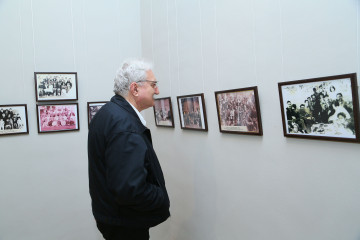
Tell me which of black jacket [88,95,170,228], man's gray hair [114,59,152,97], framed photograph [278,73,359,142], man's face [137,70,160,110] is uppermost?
man's gray hair [114,59,152,97]

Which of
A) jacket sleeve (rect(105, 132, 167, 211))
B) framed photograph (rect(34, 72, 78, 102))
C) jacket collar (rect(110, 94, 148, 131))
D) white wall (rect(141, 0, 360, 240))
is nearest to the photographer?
white wall (rect(141, 0, 360, 240))

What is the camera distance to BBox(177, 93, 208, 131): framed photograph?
8.63 feet

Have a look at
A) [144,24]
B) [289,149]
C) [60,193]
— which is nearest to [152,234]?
[60,193]

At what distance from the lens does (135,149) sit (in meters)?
1.73

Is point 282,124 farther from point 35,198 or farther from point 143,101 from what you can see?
point 35,198

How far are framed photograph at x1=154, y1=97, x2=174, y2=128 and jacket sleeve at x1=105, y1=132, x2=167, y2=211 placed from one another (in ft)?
4.76

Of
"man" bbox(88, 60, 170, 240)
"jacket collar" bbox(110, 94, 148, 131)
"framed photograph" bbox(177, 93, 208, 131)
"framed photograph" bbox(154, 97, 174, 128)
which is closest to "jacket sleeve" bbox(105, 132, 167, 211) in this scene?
"man" bbox(88, 60, 170, 240)


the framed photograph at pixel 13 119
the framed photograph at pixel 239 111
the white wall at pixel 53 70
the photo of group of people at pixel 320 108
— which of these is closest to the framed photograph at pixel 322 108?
the photo of group of people at pixel 320 108

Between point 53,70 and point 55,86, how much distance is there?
0.68 ft

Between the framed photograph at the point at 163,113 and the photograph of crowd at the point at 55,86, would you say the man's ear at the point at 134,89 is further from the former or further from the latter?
the photograph of crowd at the point at 55,86

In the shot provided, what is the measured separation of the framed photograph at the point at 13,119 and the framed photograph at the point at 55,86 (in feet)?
0.77

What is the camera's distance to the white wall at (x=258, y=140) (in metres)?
1.54

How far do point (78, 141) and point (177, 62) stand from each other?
5.59 feet

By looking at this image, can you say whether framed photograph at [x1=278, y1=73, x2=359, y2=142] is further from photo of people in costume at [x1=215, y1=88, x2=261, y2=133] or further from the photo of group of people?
photo of people in costume at [x1=215, y1=88, x2=261, y2=133]
